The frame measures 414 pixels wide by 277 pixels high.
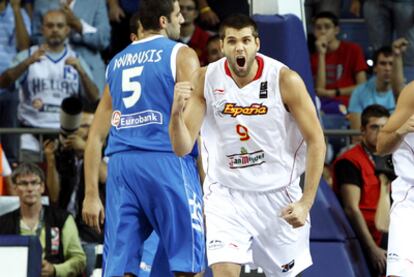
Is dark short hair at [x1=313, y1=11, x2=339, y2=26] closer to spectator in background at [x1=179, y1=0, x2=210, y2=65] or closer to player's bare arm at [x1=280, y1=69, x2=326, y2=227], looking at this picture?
spectator in background at [x1=179, y1=0, x2=210, y2=65]

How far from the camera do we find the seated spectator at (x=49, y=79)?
11953 millimetres

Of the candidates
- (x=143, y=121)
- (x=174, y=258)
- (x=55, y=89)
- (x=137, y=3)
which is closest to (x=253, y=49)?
(x=143, y=121)

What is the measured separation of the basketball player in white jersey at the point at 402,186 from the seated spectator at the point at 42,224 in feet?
10.2

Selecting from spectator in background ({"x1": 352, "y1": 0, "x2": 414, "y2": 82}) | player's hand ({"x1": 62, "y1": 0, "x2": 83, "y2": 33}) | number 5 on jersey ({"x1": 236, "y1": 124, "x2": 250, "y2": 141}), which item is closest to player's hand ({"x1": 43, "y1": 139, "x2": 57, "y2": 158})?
player's hand ({"x1": 62, "y1": 0, "x2": 83, "y2": 33})

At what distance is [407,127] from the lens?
767cm

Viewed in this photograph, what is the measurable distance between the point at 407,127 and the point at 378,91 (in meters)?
4.95

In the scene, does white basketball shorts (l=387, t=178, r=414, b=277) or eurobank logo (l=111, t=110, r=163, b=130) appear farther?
white basketball shorts (l=387, t=178, r=414, b=277)

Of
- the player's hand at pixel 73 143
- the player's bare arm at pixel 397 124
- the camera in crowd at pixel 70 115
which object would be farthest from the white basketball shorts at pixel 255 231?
the player's hand at pixel 73 143

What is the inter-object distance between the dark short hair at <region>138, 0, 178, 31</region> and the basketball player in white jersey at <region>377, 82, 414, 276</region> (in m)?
1.66

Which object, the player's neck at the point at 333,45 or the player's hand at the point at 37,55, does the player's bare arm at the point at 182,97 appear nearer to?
the player's hand at the point at 37,55

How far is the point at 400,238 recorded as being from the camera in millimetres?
7809

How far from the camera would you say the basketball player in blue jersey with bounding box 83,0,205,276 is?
7566 mm

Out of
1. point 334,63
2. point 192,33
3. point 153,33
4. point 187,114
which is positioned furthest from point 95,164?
point 334,63

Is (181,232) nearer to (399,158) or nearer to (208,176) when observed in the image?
(208,176)
